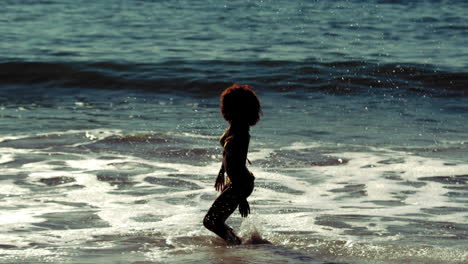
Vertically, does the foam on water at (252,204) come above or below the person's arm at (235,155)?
below

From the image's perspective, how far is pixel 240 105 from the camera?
5375mm

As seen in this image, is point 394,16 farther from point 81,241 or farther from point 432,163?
point 81,241

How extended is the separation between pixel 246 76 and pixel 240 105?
32.7 ft

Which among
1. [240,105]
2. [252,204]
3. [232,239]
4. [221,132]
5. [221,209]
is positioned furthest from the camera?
[221,132]

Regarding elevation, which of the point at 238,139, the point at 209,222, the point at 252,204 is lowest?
the point at 252,204

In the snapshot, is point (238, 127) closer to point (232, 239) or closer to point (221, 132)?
point (232, 239)

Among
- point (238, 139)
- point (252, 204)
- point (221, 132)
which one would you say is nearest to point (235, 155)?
point (238, 139)

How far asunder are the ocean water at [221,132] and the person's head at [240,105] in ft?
2.90

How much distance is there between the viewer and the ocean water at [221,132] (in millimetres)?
5855

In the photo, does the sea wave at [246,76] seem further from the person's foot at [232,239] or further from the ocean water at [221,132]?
the person's foot at [232,239]

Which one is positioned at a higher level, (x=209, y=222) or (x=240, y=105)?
(x=240, y=105)

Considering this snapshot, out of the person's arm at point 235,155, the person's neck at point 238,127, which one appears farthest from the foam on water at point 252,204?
the person's neck at point 238,127

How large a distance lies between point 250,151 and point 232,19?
13995 millimetres

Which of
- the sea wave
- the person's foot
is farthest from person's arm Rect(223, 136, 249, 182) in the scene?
the sea wave
